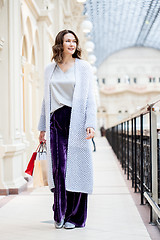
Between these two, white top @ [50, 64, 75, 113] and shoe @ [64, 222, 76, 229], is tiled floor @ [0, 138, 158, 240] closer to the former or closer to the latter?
shoe @ [64, 222, 76, 229]

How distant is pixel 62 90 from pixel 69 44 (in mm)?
392

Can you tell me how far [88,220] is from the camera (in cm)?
339

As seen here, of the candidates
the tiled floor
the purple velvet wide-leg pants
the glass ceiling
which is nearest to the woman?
the purple velvet wide-leg pants

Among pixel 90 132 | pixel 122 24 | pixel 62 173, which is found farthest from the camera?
pixel 122 24

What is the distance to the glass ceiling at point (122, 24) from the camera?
101 ft

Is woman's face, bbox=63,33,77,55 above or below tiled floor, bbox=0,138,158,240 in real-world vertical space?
above

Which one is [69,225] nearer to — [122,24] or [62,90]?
[62,90]

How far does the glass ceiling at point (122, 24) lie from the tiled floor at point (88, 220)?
25.1 meters

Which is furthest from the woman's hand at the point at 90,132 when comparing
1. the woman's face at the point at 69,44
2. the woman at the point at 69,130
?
the woman's face at the point at 69,44

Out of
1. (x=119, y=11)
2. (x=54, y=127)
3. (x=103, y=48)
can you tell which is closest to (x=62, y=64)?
(x=54, y=127)

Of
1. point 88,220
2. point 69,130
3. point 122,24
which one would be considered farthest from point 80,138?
point 122,24

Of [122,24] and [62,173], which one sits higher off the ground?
[122,24]

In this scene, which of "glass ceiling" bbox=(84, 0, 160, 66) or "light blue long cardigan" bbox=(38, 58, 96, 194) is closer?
"light blue long cardigan" bbox=(38, 58, 96, 194)

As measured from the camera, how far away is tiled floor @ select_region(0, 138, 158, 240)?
9.52 feet
